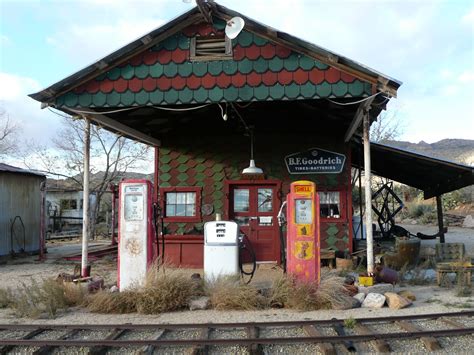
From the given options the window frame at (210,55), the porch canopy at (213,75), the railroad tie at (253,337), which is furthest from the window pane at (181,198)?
the railroad tie at (253,337)

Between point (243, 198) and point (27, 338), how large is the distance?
24.0ft

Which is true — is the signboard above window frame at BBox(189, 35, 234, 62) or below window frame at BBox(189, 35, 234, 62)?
below

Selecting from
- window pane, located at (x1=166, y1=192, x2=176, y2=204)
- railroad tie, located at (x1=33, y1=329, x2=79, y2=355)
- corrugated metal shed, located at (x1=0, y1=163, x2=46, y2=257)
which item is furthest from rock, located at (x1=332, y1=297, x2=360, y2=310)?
corrugated metal shed, located at (x1=0, y1=163, x2=46, y2=257)

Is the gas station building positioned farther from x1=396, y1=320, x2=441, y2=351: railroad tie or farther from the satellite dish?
x1=396, y1=320, x2=441, y2=351: railroad tie

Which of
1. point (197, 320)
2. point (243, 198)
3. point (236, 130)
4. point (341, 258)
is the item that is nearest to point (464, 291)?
point (341, 258)

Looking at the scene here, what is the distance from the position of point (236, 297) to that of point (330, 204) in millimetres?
5384

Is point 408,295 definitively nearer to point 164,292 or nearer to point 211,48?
point 164,292

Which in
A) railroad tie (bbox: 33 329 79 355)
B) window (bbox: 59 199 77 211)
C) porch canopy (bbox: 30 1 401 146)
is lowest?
railroad tie (bbox: 33 329 79 355)

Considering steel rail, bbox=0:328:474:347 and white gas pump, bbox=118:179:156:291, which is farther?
white gas pump, bbox=118:179:156:291

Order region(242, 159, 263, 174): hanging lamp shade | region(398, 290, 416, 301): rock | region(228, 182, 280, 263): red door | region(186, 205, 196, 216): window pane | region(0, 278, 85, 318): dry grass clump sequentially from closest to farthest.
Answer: region(0, 278, 85, 318): dry grass clump
region(398, 290, 416, 301): rock
region(242, 159, 263, 174): hanging lamp shade
region(228, 182, 280, 263): red door
region(186, 205, 196, 216): window pane

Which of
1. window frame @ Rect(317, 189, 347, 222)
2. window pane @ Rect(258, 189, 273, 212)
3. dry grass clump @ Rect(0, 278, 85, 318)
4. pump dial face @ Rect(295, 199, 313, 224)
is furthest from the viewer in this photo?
window pane @ Rect(258, 189, 273, 212)

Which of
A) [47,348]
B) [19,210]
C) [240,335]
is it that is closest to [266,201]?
[240,335]

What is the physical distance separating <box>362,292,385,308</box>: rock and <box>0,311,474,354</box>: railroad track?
3.08ft

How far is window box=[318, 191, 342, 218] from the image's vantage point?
12.2 meters
